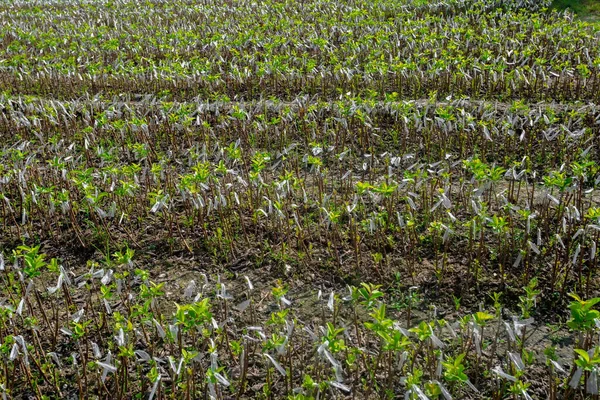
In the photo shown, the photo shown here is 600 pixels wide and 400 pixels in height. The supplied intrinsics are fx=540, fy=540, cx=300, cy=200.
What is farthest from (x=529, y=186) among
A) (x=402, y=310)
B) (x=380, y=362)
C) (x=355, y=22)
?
(x=355, y=22)

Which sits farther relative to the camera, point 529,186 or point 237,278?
point 529,186

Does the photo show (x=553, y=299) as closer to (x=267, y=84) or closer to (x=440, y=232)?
(x=440, y=232)

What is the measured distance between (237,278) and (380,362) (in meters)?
1.30

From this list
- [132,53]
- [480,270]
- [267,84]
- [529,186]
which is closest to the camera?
[480,270]

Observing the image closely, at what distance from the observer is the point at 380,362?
290 cm

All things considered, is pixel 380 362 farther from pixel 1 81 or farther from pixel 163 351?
pixel 1 81

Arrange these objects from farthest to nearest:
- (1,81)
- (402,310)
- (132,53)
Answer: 1. (132,53)
2. (1,81)
3. (402,310)

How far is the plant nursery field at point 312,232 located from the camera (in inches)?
107

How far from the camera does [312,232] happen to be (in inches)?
164

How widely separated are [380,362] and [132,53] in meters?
8.28

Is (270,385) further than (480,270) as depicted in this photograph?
No

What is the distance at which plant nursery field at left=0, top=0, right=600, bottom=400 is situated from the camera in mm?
2721

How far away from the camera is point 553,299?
330 cm

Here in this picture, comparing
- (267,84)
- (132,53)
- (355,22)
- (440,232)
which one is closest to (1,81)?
(132,53)
